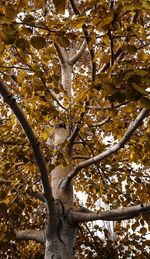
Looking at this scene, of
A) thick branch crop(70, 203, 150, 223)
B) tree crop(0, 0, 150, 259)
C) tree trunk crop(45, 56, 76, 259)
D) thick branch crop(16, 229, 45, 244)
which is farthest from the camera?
thick branch crop(16, 229, 45, 244)

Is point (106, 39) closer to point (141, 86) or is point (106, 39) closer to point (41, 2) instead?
point (41, 2)

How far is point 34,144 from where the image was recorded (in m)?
2.43

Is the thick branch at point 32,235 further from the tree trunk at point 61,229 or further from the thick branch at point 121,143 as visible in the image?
the thick branch at point 121,143

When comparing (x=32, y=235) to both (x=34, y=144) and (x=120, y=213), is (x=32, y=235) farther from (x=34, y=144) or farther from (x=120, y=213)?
(x=34, y=144)

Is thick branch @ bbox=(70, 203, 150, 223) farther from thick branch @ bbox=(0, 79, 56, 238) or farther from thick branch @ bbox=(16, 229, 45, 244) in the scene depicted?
thick branch @ bbox=(16, 229, 45, 244)

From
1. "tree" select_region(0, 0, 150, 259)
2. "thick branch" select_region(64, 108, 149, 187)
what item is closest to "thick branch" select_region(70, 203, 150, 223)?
"tree" select_region(0, 0, 150, 259)

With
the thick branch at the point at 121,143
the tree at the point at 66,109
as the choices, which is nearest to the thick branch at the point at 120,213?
the tree at the point at 66,109

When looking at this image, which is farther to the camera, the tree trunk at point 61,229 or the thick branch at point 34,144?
the tree trunk at point 61,229

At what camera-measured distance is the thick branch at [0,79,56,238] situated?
1.97 metres

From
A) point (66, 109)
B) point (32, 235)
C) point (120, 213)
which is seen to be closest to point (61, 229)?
point (32, 235)

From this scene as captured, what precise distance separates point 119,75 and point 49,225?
6.72ft

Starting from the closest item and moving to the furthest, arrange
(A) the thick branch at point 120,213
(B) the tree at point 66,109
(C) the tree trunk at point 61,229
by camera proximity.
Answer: (B) the tree at point 66,109, (A) the thick branch at point 120,213, (C) the tree trunk at point 61,229

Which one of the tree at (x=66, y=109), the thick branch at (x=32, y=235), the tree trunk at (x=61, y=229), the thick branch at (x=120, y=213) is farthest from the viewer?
the thick branch at (x=32, y=235)

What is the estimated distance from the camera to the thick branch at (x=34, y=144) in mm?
1971
